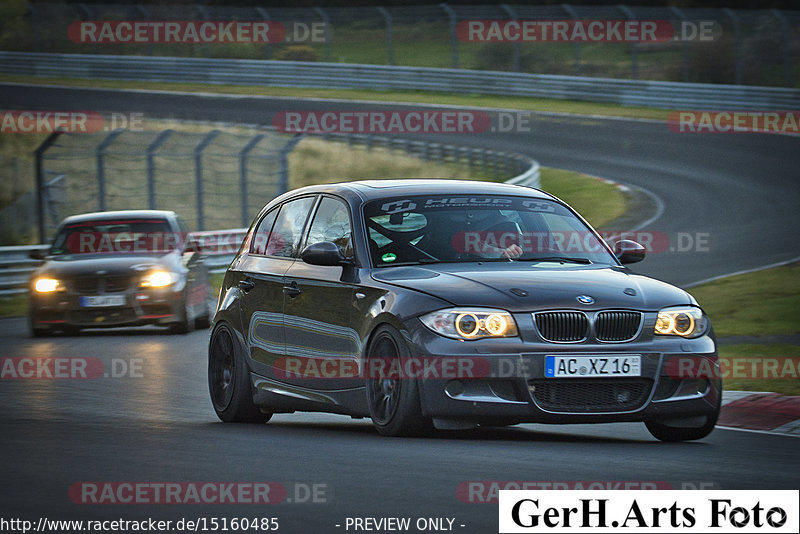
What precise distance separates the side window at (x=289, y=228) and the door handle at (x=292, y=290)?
1.01ft

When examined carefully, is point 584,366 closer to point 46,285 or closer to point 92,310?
point 92,310

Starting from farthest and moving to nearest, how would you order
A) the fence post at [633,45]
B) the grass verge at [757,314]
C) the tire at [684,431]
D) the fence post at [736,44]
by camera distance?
the fence post at [736,44] < the fence post at [633,45] < the grass verge at [757,314] < the tire at [684,431]

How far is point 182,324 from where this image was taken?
61.9 feet

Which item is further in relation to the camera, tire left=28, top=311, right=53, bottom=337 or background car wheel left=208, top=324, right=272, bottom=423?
tire left=28, top=311, right=53, bottom=337

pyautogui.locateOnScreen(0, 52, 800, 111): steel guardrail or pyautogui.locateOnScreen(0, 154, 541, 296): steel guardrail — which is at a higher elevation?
pyautogui.locateOnScreen(0, 52, 800, 111): steel guardrail

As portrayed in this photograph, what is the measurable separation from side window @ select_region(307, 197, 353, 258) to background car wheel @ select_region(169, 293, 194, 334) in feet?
28.5

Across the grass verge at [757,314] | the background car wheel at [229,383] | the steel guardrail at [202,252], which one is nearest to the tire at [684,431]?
the background car wheel at [229,383]

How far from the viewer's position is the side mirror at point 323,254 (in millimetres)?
9422

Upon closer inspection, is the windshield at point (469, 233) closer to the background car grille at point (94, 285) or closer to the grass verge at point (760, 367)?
the grass verge at point (760, 367)

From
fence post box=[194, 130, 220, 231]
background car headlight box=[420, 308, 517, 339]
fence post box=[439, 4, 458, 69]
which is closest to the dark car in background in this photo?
fence post box=[194, 130, 220, 231]

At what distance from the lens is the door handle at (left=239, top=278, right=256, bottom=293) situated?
35.3ft

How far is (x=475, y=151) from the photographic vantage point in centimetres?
3959

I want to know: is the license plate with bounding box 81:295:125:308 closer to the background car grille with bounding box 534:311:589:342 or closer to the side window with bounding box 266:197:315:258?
the side window with bounding box 266:197:315:258

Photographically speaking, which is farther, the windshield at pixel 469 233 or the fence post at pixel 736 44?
the fence post at pixel 736 44
